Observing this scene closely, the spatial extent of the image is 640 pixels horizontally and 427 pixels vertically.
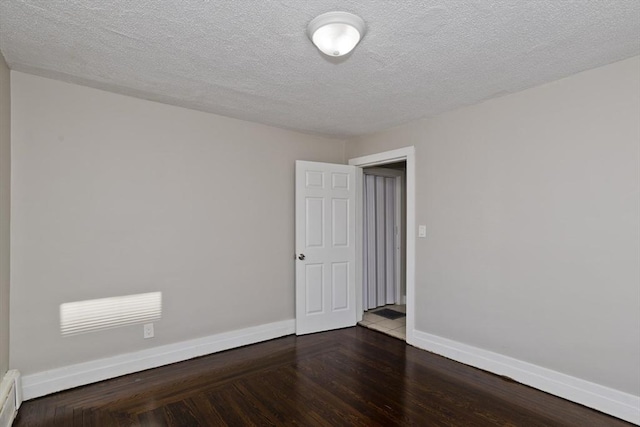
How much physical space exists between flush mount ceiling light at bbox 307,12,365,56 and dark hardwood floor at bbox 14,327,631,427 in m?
2.28

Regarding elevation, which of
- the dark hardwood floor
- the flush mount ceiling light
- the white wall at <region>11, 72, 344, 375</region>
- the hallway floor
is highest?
the flush mount ceiling light

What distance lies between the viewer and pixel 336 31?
5.80 ft

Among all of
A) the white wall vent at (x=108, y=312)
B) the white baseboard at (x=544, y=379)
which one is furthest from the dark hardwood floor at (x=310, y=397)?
the white wall vent at (x=108, y=312)

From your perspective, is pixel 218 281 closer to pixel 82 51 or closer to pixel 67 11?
pixel 82 51

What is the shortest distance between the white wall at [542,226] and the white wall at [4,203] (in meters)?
3.38

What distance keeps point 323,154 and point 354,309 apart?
1982 millimetres

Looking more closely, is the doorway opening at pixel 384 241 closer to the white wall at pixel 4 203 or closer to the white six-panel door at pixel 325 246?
the white six-panel door at pixel 325 246

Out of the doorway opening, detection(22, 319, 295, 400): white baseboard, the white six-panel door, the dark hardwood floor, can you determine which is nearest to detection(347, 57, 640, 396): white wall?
the dark hardwood floor

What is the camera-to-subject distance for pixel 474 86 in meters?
2.63

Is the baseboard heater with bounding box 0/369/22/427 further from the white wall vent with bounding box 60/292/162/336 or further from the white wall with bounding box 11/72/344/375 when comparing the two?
the white wall vent with bounding box 60/292/162/336

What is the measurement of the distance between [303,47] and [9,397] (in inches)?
113

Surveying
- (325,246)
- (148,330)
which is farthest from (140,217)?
(325,246)

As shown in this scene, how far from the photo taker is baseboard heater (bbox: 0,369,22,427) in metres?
2.00

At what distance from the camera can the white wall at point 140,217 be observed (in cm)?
247
